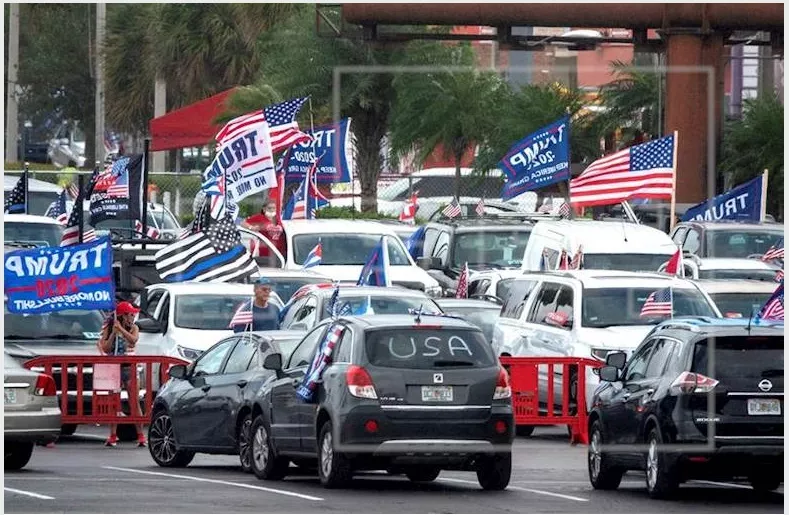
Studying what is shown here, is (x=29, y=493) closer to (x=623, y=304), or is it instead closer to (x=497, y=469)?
(x=497, y=469)

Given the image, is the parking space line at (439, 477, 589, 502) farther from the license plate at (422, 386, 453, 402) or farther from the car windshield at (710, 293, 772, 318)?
Answer: the car windshield at (710, 293, 772, 318)

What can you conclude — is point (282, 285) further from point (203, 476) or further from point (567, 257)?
point (203, 476)

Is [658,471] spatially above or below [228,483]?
above

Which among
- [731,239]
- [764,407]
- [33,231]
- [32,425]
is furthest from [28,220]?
[764,407]

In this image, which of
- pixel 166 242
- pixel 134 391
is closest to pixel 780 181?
pixel 166 242

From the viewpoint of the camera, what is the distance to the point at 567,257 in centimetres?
2641

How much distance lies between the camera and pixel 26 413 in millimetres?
17797

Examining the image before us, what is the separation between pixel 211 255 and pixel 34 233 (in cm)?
636

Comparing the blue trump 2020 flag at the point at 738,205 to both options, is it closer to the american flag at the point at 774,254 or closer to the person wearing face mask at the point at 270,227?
the american flag at the point at 774,254

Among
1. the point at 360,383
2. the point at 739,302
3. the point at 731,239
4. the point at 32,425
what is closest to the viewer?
the point at 360,383

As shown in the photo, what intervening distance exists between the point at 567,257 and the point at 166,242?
652 centimetres

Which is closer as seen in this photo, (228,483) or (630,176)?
(228,483)

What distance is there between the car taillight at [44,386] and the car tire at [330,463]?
9.92 ft

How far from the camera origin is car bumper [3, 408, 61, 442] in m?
17.6
